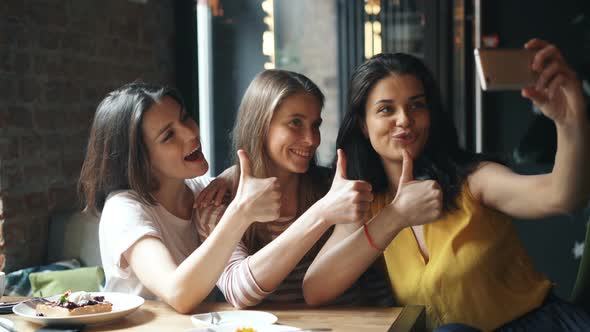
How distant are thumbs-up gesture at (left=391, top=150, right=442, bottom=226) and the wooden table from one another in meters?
0.22

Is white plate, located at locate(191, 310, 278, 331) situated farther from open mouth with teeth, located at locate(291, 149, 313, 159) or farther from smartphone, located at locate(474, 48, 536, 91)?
smartphone, located at locate(474, 48, 536, 91)

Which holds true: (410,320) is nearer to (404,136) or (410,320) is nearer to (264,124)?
(404,136)

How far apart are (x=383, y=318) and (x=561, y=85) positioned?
0.66 metres

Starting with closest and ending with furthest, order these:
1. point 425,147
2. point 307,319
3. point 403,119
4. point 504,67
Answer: point 504,67, point 307,319, point 403,119, point 425,147

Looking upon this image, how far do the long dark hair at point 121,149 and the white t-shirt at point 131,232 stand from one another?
48 mm

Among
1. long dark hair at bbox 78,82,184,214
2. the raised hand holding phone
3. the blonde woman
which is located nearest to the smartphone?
the raised hand holding phone

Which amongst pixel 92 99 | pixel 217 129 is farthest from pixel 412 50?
pixel 92 99

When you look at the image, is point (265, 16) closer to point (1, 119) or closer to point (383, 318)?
point (1, 119)

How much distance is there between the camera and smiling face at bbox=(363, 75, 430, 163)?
1.99m

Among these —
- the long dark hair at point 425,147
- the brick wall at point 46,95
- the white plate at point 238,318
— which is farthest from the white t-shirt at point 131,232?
the brick wall at point 46,95

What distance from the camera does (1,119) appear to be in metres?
2.89

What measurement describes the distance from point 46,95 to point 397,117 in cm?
178

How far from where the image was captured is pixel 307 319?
5.57ft

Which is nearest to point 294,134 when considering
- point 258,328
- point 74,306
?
point 258,328
